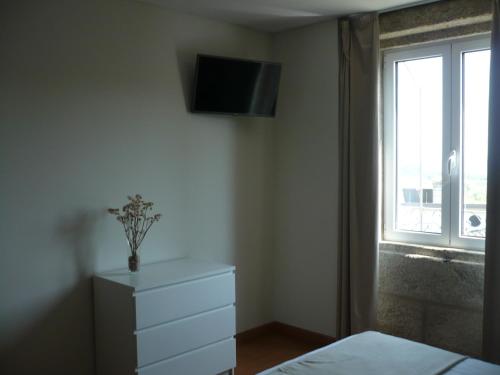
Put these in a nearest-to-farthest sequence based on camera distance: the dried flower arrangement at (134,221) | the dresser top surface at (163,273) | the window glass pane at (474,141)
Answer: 1. the dresser top surface at (163,273)
2. the dried flower arrangement at (134,221)
3. the window glass pane at (474,141)

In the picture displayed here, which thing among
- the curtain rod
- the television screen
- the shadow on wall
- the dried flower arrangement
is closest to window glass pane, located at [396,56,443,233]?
the curtain rod

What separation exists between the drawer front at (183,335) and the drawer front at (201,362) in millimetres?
35

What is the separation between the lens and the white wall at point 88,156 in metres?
2.80

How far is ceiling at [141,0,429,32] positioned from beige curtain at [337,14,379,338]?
166 mm

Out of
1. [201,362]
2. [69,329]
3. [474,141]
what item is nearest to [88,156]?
[69,329]

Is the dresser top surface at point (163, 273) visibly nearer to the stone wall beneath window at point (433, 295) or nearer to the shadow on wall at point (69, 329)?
the shadow on wall at point (69, 329)

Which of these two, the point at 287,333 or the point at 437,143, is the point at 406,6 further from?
the point at 287,333

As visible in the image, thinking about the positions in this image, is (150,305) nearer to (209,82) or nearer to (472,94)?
(209,82)

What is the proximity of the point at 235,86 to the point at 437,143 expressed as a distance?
1498mm

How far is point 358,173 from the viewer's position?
144 inches

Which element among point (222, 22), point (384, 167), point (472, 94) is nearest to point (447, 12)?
point (472, 94)

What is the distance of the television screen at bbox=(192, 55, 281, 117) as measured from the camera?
355cm

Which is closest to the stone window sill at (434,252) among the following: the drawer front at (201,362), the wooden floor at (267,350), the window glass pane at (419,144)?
the window glass pane at (419,144)

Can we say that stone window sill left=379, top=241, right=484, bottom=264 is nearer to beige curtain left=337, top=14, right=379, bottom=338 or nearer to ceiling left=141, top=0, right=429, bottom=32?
beige curtain left=337, top=14, right=379, bottom=338
